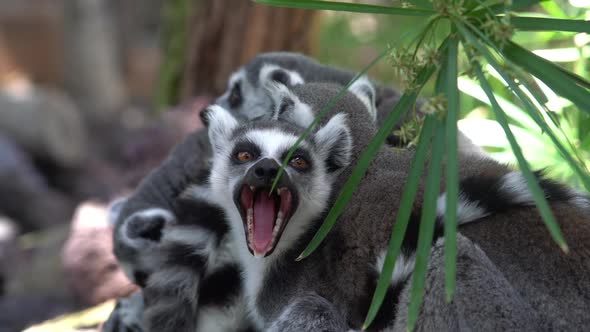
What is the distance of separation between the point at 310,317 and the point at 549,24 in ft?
5.25

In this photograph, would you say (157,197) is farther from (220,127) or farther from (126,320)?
(220,127)

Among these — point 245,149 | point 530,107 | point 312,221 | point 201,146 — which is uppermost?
point 201,146

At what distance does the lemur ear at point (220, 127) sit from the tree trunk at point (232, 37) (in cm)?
362

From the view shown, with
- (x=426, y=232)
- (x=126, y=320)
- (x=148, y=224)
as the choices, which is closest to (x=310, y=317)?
(x=426, y=232)

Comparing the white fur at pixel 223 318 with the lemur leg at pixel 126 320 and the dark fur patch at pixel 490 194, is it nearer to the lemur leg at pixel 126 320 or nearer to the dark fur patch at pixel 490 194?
the lemur leg at pixel 126 320

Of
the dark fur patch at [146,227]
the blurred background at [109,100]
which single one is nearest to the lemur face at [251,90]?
the blurred background at [109,100]

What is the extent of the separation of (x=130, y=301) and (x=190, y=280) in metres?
0.94

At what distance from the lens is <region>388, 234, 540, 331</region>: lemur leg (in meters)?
2.92

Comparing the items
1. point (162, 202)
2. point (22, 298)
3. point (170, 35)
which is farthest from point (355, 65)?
point (162, 202)

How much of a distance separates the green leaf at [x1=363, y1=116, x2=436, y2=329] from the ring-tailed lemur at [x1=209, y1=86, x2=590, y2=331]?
1.74 ft

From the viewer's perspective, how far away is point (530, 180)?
7.91 feet

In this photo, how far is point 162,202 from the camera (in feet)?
15.9

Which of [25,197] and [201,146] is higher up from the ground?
[25,197]

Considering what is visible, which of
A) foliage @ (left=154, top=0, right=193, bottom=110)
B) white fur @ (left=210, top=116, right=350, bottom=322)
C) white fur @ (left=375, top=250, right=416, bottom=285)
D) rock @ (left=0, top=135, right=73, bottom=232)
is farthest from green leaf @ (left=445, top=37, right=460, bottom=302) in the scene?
rock @ (left=0, top=135, right=73, bottom=232)
